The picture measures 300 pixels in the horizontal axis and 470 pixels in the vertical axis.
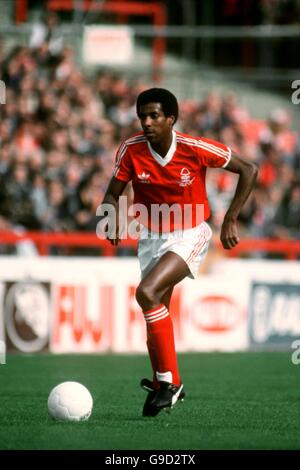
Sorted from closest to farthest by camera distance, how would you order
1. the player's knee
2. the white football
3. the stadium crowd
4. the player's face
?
the white football, the player's knee, the player's face, the stadium crowd

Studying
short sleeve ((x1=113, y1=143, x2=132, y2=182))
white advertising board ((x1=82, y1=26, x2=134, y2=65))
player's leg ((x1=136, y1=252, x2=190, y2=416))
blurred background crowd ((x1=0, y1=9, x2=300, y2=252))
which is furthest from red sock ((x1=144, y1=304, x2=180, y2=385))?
white advertising board ((x1=82, y1=26, x2=134, y2=65))

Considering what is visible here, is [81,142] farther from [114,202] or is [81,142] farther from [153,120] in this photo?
[153,120]

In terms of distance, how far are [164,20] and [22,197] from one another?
27.8ft

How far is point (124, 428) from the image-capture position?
834 centimetres

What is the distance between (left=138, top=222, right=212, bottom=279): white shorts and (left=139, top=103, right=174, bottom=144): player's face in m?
0.79

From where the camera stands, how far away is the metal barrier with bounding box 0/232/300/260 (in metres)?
16.1

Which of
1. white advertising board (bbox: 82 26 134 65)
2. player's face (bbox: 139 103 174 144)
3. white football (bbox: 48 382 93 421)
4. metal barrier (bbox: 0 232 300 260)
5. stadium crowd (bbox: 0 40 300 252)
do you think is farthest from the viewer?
white advertising board (bbox: 82 26 134 65)

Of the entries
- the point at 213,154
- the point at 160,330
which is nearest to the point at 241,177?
the point at 213,154

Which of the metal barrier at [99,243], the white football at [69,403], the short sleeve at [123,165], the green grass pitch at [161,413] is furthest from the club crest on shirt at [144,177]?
the metal barrier at [99,243]

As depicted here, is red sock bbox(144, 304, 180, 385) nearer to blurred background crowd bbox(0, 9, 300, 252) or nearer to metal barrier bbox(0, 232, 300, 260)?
metal barrier bbox(0, 232, 300, 260)

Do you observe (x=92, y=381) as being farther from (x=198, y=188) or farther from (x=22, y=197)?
(x=22, y=197)

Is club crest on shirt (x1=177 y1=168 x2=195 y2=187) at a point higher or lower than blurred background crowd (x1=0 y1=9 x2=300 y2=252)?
lower

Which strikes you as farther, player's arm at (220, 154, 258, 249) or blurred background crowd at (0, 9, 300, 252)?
blurred background crowd at (0, 9, 300, 252)

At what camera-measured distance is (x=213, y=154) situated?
364 inches
